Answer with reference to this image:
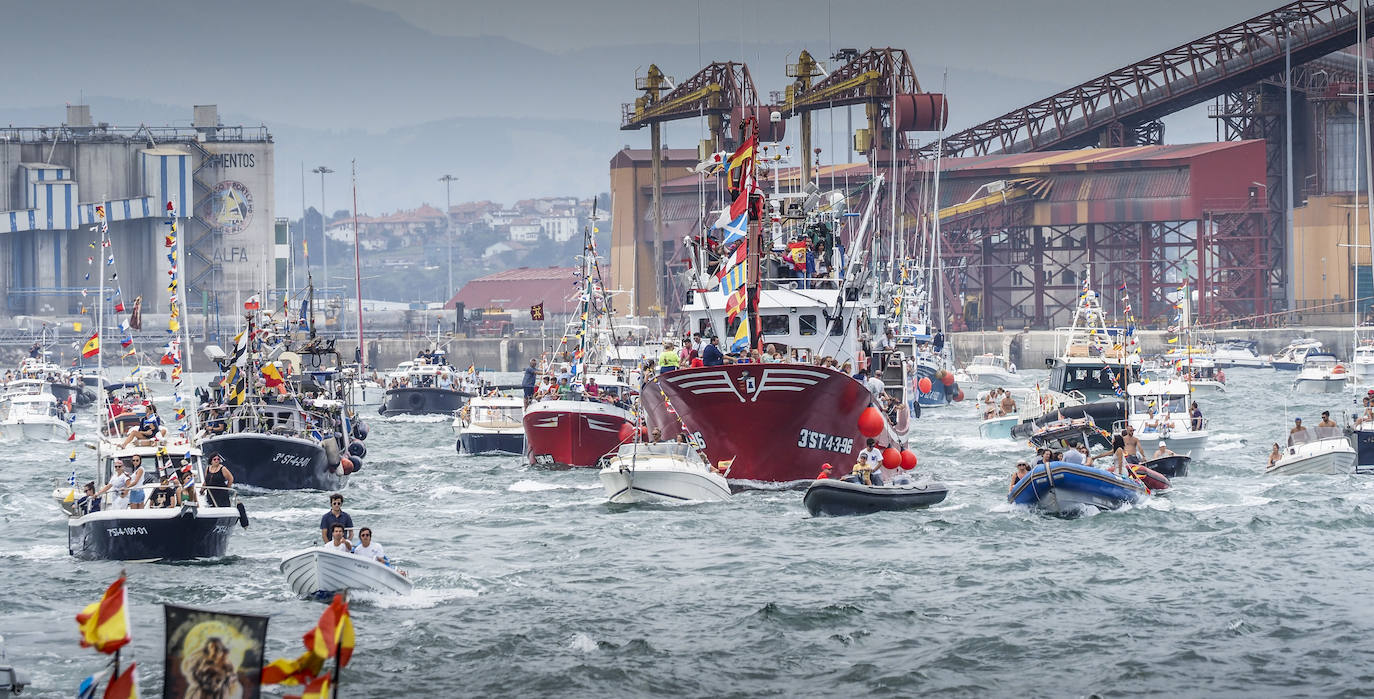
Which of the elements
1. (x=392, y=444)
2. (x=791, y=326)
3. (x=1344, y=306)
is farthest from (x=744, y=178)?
(x=1344, y=306)

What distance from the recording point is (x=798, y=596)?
31.4 meters

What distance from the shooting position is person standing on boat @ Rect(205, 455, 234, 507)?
120 feet

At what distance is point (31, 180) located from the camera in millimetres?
168875

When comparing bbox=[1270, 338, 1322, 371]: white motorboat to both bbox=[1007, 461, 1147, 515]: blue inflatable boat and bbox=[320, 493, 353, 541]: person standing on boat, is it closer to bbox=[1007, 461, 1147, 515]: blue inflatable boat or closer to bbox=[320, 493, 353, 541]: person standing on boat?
bbox=[1007, 461, 1147, 515]: blue inflatable boat

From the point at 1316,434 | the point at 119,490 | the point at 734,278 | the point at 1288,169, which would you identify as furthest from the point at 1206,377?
the point at 119,490

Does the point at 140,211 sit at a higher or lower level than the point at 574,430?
higher

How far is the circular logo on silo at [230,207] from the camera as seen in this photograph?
559ft

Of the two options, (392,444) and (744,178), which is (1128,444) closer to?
(744,178)

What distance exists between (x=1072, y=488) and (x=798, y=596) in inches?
411

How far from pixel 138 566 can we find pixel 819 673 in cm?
1427

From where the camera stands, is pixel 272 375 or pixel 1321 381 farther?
pixel 1321 381

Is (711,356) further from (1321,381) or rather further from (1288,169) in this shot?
(1288,169)

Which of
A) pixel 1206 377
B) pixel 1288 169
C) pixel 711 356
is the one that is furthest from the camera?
pixel 1288 169

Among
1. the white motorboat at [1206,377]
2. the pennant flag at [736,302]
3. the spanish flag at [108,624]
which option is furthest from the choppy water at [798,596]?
A: the white motorboat at [1206,377]
